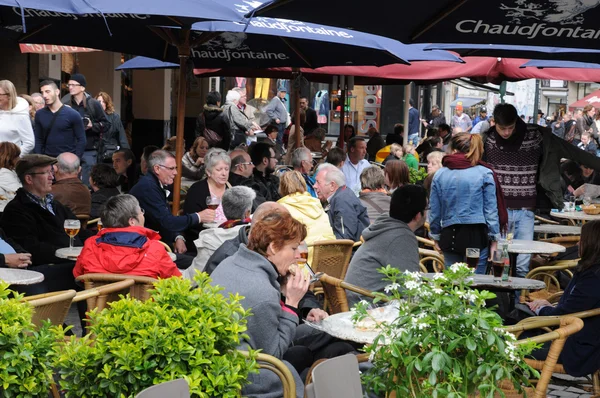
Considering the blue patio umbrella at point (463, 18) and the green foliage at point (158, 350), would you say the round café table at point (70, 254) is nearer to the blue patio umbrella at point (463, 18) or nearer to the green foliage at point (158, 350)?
the blue patio umbrella at point (463, 18)

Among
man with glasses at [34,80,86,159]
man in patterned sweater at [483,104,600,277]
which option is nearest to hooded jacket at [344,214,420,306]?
man in patterned sweater at [483,104,600,277]

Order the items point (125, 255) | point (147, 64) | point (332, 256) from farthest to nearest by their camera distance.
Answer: point (147, 64) → point (332, 256) → point (125, 255)

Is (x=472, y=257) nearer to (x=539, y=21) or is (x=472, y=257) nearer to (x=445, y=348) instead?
(x=539, y=21)

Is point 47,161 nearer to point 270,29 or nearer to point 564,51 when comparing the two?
point 270,29

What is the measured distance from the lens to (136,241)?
6160 millimetres

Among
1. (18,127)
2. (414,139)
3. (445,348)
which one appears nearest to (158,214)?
(18,127)

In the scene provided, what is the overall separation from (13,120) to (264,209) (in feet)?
22.4

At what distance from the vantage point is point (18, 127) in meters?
11.4

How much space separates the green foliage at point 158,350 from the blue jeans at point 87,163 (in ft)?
32.7

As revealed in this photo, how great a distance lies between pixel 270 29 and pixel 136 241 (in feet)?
9.72

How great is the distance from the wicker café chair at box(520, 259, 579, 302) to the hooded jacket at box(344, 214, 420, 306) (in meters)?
1.87

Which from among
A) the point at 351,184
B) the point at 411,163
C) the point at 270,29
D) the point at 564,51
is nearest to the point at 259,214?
the point at 270,29

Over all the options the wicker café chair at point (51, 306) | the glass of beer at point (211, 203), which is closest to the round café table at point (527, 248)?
the glass of beer at point (211, 203)

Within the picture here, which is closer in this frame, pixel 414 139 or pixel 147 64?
pixel 147 64
